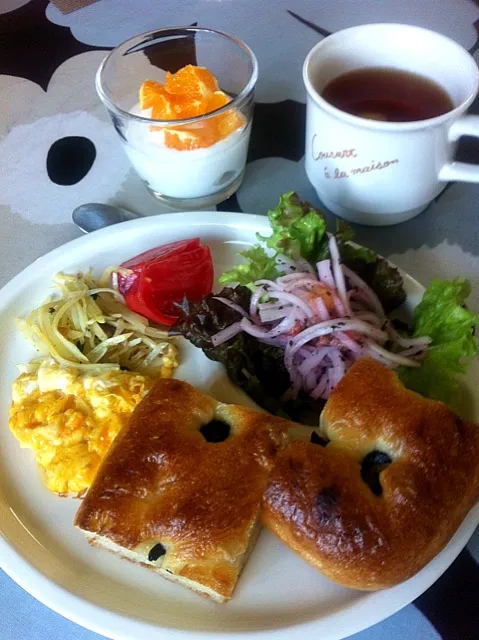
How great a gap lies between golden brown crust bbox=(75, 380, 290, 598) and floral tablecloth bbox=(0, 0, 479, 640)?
0.88ft

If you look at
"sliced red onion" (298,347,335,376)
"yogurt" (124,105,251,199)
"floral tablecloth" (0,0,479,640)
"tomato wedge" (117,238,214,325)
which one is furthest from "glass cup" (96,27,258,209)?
"sliced red onion" (298,347,335,376)

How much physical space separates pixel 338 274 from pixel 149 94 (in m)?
0.73

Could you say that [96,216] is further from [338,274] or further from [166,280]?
[338,274]

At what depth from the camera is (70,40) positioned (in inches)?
90.9

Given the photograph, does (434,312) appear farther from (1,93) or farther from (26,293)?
(1,93)

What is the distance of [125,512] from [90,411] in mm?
325

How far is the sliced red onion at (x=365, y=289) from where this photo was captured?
4.74 feet

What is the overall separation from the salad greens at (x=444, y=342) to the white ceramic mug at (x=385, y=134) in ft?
0.87

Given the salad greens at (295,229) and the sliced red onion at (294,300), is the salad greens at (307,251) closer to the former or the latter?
the salad greens at (295,229)

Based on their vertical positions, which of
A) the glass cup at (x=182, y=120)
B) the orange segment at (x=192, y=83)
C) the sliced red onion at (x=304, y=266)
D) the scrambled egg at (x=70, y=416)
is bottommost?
the scrambled egg at (x=70, y=416)

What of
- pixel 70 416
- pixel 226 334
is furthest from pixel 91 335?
pixel 226 334

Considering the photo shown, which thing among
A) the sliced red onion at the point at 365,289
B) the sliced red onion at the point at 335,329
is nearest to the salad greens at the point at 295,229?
the sliced red onion at the point at 365,289

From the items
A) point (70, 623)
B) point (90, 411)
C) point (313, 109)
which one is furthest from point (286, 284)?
point (70, 623)

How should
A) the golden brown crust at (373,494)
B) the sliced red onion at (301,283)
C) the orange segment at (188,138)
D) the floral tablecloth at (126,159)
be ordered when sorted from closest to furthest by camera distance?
the golden brown crust at (373,494) < the floral tablecloth at (126,159) < the sliced red onion at (301,283) < the orange segment at (188,138)
